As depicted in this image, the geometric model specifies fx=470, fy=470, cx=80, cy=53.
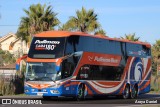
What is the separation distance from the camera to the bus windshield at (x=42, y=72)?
27203mm

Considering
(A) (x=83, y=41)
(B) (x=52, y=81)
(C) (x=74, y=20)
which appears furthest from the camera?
(C) (x=74, y=20)

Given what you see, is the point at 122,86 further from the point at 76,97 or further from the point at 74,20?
the point at 74,20

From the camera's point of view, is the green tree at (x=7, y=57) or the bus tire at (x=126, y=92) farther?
the green tree at (x=7, y=57)

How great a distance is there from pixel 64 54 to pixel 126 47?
818 cm

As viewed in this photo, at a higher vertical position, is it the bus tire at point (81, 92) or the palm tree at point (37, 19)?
the palm tree at point (37, 19)

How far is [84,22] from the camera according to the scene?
5003cm

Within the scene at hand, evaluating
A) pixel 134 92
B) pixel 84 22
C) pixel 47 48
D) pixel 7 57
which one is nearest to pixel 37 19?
pixel 84 22

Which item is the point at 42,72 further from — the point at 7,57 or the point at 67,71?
the point at 7,57

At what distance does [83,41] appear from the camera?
29172 millimetres

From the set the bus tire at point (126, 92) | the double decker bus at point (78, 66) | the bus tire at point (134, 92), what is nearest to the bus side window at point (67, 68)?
the double decker bus at point (78, 66)

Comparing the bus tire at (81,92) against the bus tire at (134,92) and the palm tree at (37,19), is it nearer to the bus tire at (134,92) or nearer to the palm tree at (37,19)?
the bus tire at (134,92)

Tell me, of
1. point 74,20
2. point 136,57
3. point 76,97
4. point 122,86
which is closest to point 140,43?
point 136,57

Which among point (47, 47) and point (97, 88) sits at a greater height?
point (47, 47)

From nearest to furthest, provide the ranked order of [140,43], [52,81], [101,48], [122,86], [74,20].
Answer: [52,81] → [101,48] → [122,86] → [140,43] → [74,20]
